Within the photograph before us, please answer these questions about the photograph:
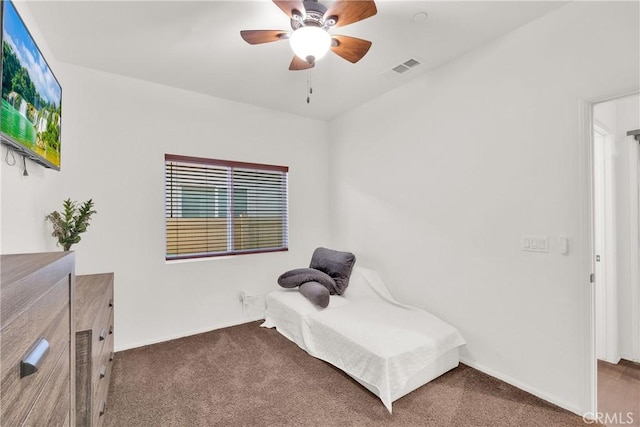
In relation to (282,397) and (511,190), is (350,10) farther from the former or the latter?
(282,397)

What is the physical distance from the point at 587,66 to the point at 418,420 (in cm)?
258

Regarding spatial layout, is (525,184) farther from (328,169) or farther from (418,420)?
(328,169)

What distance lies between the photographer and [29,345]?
613mm

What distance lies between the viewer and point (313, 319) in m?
2.78

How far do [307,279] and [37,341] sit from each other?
8.88 feet

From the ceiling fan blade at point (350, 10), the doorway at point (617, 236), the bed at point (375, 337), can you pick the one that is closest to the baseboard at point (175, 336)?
the bed at point (375, 337)

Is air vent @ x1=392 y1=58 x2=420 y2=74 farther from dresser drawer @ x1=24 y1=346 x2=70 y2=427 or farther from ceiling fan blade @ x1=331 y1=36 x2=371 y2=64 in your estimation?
dresser drawer @ x1=24 y1=346 x2=70 y2=427

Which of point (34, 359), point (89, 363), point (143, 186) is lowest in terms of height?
point (89, 363)

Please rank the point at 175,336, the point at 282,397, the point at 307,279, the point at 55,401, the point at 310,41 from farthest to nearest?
the point at 307,279, the point at 175,336, the point at 282,397, the point at 310,41, the point at 55,401

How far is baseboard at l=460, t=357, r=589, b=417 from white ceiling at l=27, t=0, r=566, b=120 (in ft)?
8.96

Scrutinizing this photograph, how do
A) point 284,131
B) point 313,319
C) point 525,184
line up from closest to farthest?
point 525,184 < point 313,319 < point 284,131

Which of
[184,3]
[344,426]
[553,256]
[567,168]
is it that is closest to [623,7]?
[567,168]

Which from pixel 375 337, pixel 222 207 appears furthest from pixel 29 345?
pixel 222 207

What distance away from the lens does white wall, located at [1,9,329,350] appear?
8.89 feet
